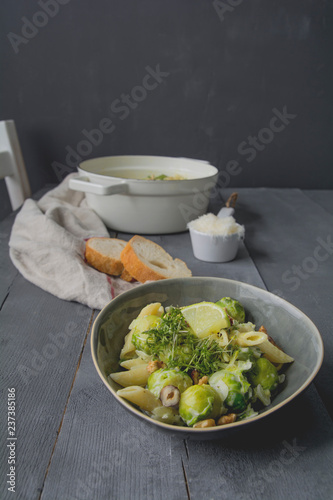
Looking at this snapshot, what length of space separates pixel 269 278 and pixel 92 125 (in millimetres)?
1615

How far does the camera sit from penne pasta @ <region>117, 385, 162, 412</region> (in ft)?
2.15

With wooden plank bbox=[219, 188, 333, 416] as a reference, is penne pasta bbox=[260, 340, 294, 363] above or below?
above

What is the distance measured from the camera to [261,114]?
2.47m

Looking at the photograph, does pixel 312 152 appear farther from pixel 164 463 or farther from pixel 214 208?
pixel 164 463

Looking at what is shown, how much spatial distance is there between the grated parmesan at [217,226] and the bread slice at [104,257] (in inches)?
12.0

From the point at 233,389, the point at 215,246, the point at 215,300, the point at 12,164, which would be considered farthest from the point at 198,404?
the point at 12,164

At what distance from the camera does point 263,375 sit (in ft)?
2.36

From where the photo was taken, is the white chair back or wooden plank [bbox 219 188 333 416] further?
the white chair back

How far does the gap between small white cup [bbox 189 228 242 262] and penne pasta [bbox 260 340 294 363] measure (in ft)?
2.23

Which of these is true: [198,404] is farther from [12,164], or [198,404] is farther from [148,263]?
[12,164]

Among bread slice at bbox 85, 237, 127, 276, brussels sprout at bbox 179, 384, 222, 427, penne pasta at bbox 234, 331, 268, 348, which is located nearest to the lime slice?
penne pasta at bbox 234, 331, 268, 348

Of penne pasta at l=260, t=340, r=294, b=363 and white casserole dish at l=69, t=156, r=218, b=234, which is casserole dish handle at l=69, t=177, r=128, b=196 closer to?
white casserole dish at l=69, t=156, r=218, b=234

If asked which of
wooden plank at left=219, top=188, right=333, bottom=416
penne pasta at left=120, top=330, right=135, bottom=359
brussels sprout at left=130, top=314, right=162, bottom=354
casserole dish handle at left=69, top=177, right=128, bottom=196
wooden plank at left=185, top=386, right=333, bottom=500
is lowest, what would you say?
wooden plank at left=219, top=188, right=333, bottom=416

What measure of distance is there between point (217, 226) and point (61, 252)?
56 cm
